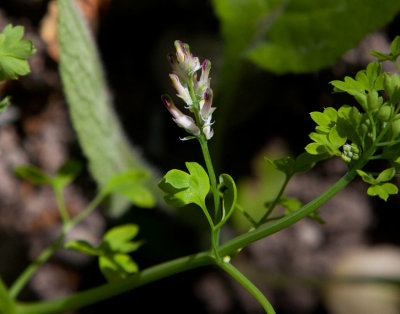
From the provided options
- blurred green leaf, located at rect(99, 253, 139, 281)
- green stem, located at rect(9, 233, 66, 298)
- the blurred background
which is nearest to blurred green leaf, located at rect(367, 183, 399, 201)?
blurred green leaf, located at rect(99, 253, 139, 281)

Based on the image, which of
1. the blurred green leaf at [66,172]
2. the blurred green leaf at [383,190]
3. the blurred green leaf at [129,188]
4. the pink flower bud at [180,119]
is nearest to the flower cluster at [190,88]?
the pink flower bud at [180,119]

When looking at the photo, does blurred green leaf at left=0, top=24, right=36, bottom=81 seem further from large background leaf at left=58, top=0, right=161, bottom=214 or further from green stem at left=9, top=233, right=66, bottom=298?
green stem at left=9, top=233, right=66, bottom=298

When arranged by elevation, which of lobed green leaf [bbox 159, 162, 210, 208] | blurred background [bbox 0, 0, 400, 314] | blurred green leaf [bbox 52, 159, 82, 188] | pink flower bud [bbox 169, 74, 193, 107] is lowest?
blurred background [bbox 0, 0, 400, 314]

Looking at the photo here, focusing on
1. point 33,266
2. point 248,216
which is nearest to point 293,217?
point 248,216

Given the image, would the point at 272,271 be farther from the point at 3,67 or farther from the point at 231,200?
the point at 3,67

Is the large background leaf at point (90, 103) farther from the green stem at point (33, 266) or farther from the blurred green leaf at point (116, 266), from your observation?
the blurred green leaf at point (116, 266)

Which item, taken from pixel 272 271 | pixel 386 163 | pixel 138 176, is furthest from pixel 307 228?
pixel 138 176

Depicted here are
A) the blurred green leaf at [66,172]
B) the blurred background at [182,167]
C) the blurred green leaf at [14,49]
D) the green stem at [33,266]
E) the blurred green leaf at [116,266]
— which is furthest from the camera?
the blurred background at [182,167]

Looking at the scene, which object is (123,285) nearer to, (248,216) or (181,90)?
(248,216)
